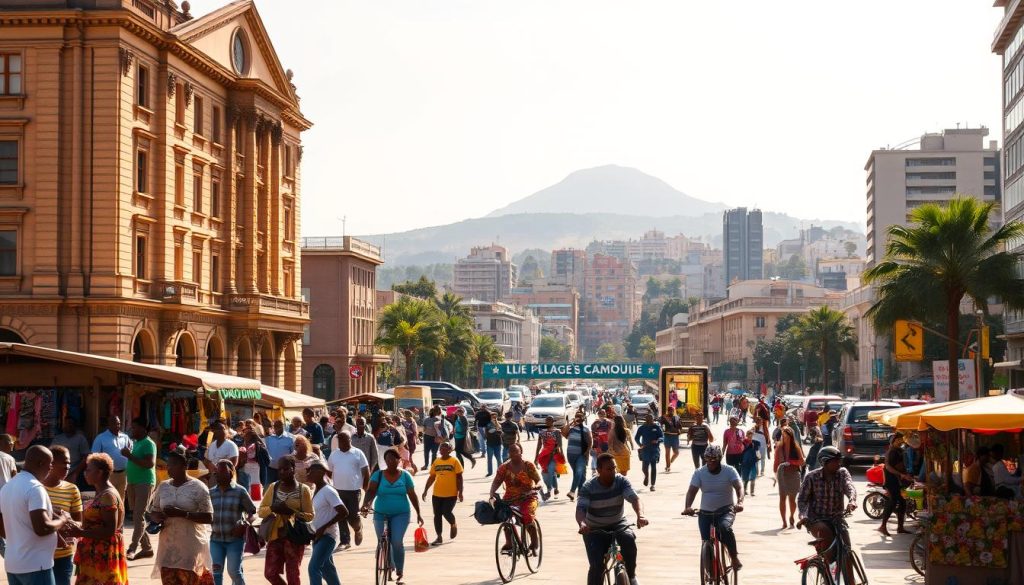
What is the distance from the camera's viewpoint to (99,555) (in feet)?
36.7

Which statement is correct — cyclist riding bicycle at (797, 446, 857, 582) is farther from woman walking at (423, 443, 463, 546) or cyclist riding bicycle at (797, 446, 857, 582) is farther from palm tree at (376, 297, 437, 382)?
palm tree at (376, 297, 437, 382)

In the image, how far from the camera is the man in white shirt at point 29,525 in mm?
10586

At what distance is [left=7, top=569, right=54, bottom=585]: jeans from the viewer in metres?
10.8

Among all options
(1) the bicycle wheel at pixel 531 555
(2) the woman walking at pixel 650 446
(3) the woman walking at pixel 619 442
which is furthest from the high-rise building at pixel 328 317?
(1) the bicycle wheel at pixel 531 555

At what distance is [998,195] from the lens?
16025 cm

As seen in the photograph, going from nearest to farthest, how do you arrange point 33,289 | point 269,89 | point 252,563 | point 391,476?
1. point 391,476
2. point 252,563
3. point 33,289
4. point 269,89

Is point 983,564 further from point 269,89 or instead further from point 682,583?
point 269,89

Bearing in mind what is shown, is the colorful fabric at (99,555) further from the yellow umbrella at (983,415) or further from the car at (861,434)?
the car at (861,434)

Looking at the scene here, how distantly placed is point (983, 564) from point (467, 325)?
339 ft

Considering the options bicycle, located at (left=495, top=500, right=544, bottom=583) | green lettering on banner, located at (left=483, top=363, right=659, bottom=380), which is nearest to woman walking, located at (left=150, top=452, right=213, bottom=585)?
bicycle, located at (left=495, top=500, right=544, bottom=583)

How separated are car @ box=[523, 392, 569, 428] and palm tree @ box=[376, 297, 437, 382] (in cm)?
3192

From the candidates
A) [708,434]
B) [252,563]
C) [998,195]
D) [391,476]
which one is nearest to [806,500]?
[391,476]

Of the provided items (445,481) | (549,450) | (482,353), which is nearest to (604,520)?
(445,481)

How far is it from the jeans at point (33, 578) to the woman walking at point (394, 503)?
17.3 feet
